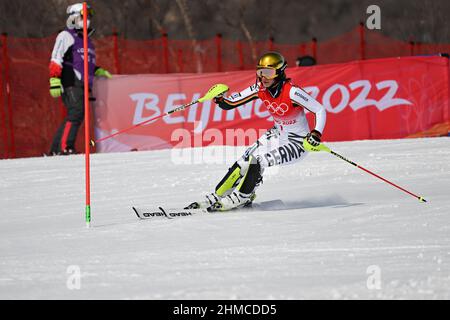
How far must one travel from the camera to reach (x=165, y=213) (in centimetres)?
775

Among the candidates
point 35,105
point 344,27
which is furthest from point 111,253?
point 344,27

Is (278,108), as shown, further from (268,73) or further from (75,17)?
(75,17)

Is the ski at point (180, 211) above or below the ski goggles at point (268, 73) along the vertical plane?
below

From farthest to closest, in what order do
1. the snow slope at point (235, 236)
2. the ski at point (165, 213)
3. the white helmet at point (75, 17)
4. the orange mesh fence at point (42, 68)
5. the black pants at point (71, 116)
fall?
the orange mesh fence at point (42, 68), the white helmet at point (75, 17), the black pants at point (71, 116), the ski at point (165, 213), the snow slope at point (235, 236)

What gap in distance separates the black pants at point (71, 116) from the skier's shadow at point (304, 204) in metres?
5.25

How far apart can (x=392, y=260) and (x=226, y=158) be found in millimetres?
6846

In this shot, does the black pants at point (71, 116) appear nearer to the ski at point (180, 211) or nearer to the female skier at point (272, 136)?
the ski at point (180, 211)

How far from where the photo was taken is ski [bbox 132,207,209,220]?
7.63m

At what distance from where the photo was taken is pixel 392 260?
5.27 metres

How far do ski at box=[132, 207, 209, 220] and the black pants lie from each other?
495 centimetres

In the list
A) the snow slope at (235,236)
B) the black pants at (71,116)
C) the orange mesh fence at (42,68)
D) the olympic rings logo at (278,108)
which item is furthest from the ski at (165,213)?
the orange mesh fence at (42,68)

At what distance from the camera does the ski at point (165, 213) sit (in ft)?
25.0

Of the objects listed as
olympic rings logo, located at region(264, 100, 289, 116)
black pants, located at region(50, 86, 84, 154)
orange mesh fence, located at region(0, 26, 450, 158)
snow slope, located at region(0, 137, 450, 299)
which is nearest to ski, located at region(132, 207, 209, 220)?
snow slope, located at region(0, 137, 450, 299)
